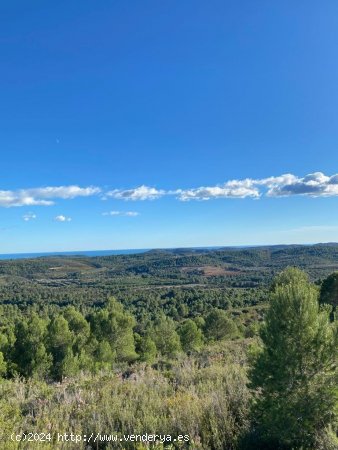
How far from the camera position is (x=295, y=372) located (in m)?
4.80

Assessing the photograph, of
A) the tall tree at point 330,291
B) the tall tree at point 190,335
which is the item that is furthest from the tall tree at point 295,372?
the tall tree at point 190,335

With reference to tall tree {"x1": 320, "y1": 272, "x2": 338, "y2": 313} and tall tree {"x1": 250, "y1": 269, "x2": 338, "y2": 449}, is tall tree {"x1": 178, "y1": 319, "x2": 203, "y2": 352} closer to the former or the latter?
tall tree {"x1": 320, "y1": 272, "x2": 338, "y2": 313}

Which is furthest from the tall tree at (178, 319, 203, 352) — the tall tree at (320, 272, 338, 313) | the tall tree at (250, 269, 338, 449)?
the tall tree at (250, 269, 338, 449)

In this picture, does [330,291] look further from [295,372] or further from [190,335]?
[295,372]

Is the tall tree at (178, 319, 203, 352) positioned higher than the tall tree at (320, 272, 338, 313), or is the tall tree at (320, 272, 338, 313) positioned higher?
the tall tree at (320, 272, 338, 313)

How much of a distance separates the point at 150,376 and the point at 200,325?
47126 millimetres

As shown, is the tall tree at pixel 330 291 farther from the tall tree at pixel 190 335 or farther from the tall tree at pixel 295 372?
the tall tree at pixel 295 372

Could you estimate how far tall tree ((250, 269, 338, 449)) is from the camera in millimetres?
4590

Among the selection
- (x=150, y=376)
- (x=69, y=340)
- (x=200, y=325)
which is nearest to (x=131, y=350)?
(x=69, y=340)

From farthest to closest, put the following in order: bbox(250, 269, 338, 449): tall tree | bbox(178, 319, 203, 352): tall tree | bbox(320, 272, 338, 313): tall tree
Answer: bbox(178, 319, 203, 352): tall tree
bbox(320, 272, 338, 313): tall tree
bbox(250, 269, 338, 449): tall tree

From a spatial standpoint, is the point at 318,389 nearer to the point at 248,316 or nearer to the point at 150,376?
the point at 150,376

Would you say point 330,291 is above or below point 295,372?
below

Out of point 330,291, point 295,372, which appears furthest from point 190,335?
point 295,372

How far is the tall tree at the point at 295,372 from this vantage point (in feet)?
15.1
